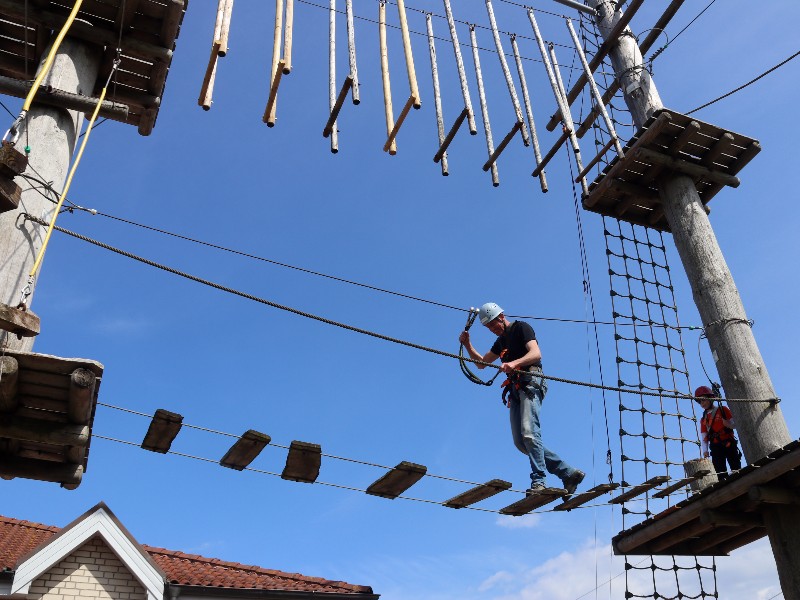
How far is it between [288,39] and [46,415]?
4732 millimetres

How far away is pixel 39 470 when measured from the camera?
548 centimetres

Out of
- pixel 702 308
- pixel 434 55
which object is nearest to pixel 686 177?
pixel 702 308

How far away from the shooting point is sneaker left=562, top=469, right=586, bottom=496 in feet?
23.8

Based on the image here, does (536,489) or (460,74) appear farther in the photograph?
(460,74)

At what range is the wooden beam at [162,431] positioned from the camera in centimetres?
581

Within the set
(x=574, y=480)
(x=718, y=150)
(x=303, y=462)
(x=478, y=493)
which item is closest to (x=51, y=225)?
(x=303, y=462)

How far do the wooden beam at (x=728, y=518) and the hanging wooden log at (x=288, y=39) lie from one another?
641 cm

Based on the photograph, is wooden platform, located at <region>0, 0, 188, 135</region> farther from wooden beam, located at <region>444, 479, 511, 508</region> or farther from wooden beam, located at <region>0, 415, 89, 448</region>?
wooden beam, located at <region>444, 479, 511, 508</region>

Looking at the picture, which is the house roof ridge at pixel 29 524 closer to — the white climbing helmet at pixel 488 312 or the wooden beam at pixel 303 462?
the wooden beam at pixel 303 462

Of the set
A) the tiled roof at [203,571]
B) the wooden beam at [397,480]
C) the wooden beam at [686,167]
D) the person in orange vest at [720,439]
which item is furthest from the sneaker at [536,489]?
the tiled roof at [203,571]

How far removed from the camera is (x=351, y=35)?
8.20 m

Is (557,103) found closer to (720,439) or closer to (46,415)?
(720,439)

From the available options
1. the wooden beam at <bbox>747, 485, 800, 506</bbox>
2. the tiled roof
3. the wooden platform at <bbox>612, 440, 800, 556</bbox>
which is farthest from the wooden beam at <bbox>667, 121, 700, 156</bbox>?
the tiled roof

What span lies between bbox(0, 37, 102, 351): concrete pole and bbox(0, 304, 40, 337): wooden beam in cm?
53
